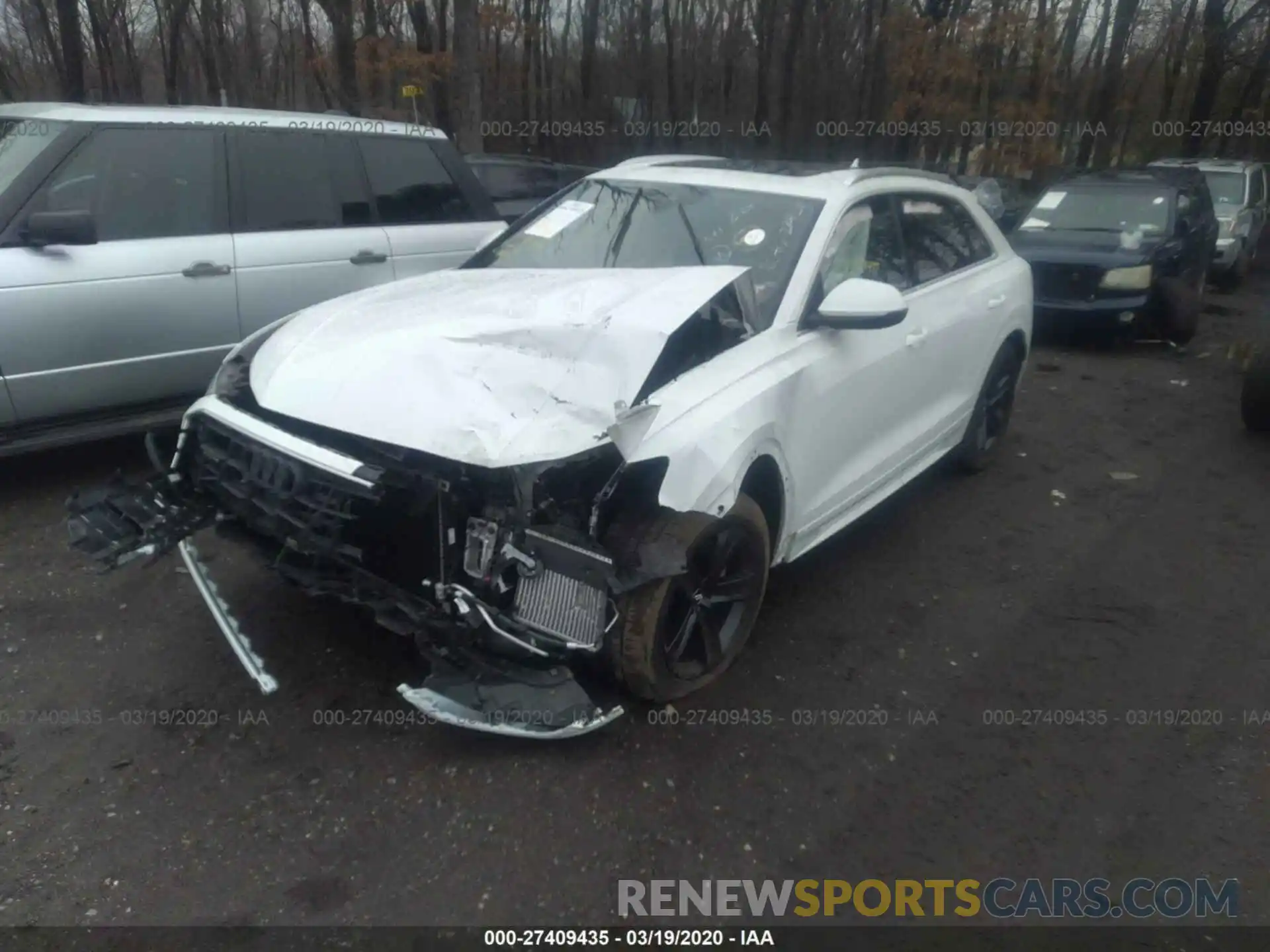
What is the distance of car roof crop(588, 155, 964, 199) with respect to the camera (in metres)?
4.28

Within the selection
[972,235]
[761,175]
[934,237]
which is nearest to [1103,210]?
[972,235]

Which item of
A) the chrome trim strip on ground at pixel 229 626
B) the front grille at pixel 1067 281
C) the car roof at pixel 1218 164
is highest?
the car roof at pixel 1218 164

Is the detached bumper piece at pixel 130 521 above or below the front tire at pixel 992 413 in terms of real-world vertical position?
above

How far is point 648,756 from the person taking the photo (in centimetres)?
328

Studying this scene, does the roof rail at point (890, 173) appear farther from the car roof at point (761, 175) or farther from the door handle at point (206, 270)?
the door handle at point (206, 270)

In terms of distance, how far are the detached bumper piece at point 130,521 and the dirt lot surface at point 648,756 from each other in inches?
22.2

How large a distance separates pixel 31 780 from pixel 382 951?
4.38ft

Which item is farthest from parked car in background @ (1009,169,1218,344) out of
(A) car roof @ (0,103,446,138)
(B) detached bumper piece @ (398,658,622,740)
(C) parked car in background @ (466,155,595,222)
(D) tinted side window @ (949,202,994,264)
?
(B) detached bumper piece @ (398,658,622,740)

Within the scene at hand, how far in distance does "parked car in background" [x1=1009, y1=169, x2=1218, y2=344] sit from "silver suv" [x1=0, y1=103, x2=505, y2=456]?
618 centimetres

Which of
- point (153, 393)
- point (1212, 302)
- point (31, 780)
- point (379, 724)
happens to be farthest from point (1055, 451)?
point (1212, 302)

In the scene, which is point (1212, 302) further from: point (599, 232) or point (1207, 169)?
point (599, 232)

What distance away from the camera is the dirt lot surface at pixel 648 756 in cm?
277

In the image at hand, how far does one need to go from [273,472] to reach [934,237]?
11.2 feet

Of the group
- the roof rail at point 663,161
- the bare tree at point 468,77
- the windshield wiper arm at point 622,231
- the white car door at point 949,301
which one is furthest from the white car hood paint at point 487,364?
the bare tree at point 468,77
